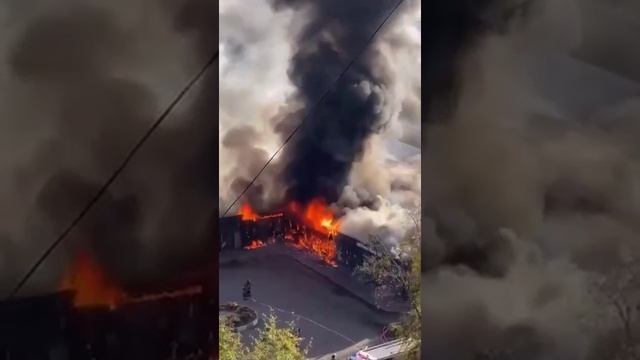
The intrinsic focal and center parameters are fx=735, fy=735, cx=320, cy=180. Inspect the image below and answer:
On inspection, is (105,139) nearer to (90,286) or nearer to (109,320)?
(90,286)

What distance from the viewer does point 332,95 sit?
3391mm

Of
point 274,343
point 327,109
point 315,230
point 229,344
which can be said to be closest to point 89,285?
point 229,344

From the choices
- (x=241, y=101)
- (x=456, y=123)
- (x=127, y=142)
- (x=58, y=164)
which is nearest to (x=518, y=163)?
(x=456, y=123)

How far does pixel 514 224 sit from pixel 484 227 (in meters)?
0.14

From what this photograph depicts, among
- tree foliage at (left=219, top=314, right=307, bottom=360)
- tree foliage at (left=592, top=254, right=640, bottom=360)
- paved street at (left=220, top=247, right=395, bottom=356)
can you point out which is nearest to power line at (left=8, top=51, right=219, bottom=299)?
paved street at (left=220, top=247, right=395, bottom=356)

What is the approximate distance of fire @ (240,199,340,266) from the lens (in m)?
3.34

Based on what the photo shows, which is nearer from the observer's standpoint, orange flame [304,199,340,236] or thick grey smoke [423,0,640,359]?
thick grey smoke [423,0,640,359]

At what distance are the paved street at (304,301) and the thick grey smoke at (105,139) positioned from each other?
0.40 meters

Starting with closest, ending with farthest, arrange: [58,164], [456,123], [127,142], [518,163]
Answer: [58,164], [127,142], [518,163], [456,123]

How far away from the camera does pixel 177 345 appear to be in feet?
9.13

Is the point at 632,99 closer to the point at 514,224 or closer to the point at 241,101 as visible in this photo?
the point at 514,224

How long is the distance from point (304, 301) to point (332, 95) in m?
0.95

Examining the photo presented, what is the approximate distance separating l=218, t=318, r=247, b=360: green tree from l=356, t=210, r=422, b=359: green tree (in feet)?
2.14

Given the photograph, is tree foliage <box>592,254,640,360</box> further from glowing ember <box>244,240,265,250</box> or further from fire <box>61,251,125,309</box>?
fire <box>61,251,125,309</box>
